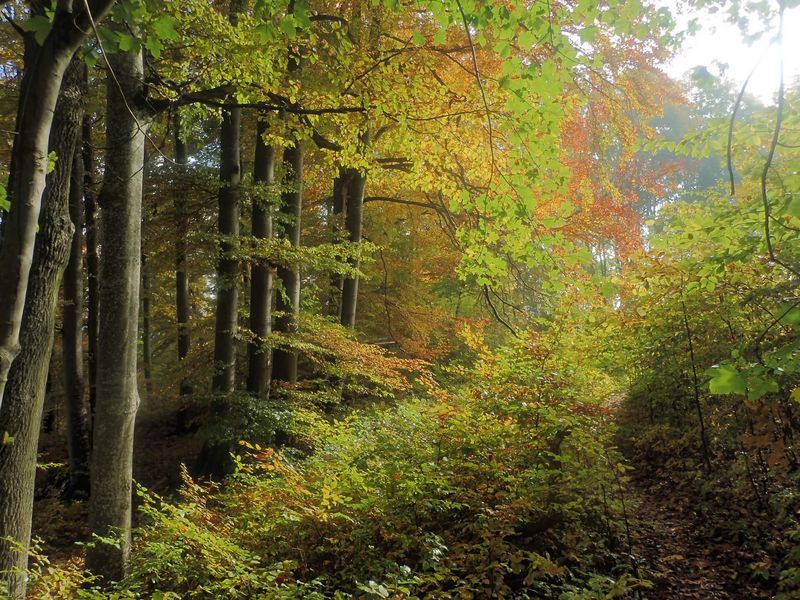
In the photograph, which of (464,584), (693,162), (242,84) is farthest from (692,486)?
(693,162)

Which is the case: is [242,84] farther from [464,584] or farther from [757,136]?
[464,584]

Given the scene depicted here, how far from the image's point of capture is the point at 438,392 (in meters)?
6.61

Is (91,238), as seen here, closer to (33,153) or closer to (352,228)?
(352,228)

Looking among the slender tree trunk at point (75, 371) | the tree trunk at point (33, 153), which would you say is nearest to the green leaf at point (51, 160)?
the tree trunk at point (33, 153)

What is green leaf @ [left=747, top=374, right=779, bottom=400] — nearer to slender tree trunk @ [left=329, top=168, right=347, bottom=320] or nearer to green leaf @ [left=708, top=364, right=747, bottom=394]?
green leaf @ [left=708, top=364, right=747, bottom=394]

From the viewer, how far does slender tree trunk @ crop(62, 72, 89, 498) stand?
8.72 m

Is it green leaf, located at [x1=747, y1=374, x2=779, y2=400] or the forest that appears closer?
green leaf, located at [x1=747, y1=374, x2=779, y2=400]

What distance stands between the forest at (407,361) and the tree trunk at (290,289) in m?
0.07

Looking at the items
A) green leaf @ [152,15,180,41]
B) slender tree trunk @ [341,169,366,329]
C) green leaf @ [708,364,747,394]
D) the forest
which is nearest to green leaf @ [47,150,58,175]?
the forest

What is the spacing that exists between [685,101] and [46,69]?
11923 millimetres

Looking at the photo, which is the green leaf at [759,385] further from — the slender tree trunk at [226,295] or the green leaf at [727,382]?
the slender tree trunk at [226,295]

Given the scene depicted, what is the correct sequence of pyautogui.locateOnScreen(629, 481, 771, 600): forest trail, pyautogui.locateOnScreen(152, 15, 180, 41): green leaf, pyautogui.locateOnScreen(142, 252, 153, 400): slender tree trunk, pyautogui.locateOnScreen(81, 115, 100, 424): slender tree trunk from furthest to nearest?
1. pyautogui.locateOnScreen(142, 252, 153, 400): slender tree trunk
2. pyautogui.locateOnScreen(81, 115, 100, 424): slender tree trunk
3. pyautogui.locateOnScreen(629, 481, 771, 600): forest trail
4. pyautogui.locateOnScreen(152, 15, 180, 41): green leaf

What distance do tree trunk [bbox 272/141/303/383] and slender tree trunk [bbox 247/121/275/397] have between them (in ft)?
1.03

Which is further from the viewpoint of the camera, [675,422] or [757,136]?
[675,422]
